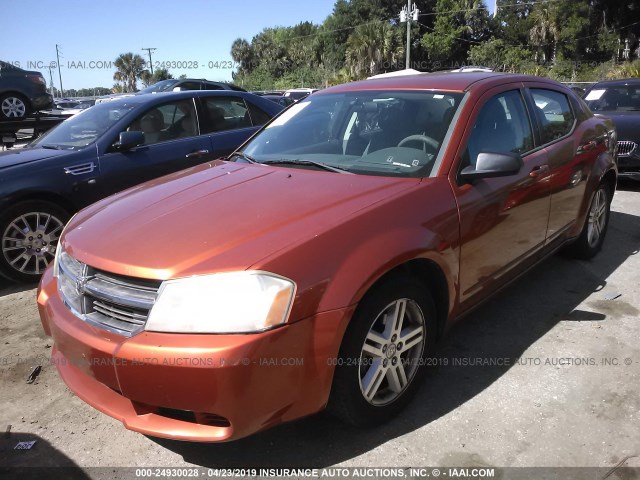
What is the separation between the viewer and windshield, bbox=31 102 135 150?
5164 mm

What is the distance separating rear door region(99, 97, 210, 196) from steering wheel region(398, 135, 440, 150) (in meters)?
3.10

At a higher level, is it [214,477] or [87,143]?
[87,143]

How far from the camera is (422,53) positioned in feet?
181

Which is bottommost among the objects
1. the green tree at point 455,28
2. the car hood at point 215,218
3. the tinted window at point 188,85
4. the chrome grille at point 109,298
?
the chrome grille at point 109,298

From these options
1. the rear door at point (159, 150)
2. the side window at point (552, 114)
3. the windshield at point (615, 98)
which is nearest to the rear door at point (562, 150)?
the side window at point (552, 114)

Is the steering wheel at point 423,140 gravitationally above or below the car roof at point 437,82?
below

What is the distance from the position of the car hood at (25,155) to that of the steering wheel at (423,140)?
3.42 m

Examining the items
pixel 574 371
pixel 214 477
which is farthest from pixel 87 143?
pixel 574 371

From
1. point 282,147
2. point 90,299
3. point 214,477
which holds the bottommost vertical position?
point 214,477

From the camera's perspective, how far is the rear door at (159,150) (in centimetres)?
504

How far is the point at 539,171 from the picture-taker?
11.4ft

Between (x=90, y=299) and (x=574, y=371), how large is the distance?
2.63m

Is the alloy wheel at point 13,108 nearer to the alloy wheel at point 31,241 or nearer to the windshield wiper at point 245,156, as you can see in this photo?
the alloy wheel at point 31,241

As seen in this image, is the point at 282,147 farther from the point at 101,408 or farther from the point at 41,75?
the point at 41,75
